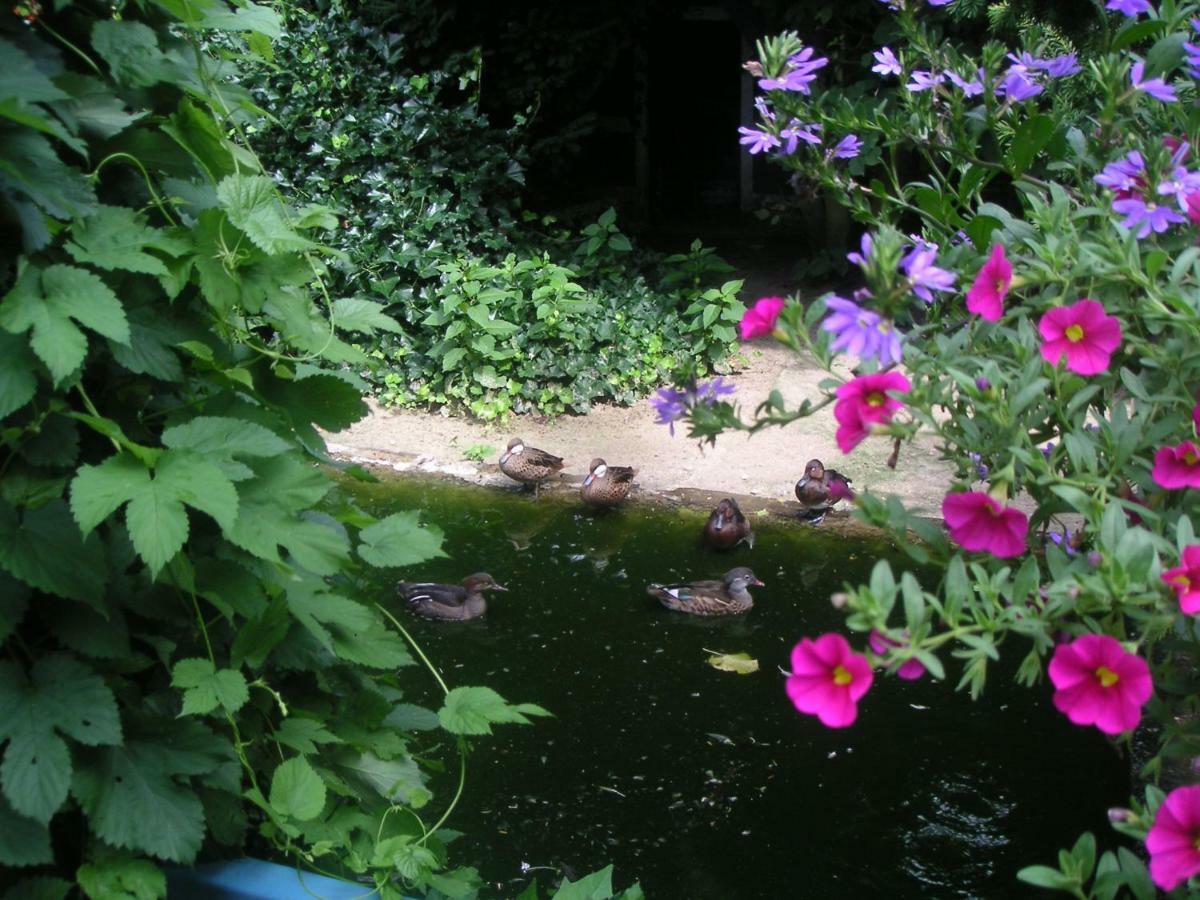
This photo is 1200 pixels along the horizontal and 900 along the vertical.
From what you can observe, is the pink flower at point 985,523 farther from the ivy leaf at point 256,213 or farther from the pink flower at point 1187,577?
the ivy leaf at point 256,213

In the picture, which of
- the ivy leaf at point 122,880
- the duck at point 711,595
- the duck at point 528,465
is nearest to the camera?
the ivy leaf at point 122,880

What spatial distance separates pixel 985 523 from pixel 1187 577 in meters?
0.27

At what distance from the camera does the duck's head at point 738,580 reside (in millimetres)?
4719

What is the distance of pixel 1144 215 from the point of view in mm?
1969

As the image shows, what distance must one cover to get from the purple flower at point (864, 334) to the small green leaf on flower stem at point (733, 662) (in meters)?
2.74

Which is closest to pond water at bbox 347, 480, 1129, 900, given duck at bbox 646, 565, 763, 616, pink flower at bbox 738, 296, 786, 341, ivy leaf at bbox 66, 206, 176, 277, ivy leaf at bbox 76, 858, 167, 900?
duck at bbox 646, 565, 763, 616

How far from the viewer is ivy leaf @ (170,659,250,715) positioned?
6.29 feet

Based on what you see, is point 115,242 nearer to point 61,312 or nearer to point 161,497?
point 61,312

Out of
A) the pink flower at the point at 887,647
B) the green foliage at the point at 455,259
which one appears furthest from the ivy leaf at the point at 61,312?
the green foliage at the point at 455,259

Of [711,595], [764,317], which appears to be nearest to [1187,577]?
[764,317]

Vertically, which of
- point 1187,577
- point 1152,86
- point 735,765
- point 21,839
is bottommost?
point 735,765

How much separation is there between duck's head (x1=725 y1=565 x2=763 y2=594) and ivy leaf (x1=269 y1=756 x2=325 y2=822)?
110 inches

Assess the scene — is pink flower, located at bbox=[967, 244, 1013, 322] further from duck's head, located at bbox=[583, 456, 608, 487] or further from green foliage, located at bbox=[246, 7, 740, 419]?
green foliage, located at bbox=[246, 7, 740, 419]

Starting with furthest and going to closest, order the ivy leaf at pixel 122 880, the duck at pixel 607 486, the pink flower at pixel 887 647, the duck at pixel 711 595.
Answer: the duck at pixel 607 486, the duck at pixel 711 595, the ivy leaf at pixel 122 880, the pink flower at pixel 887 647
